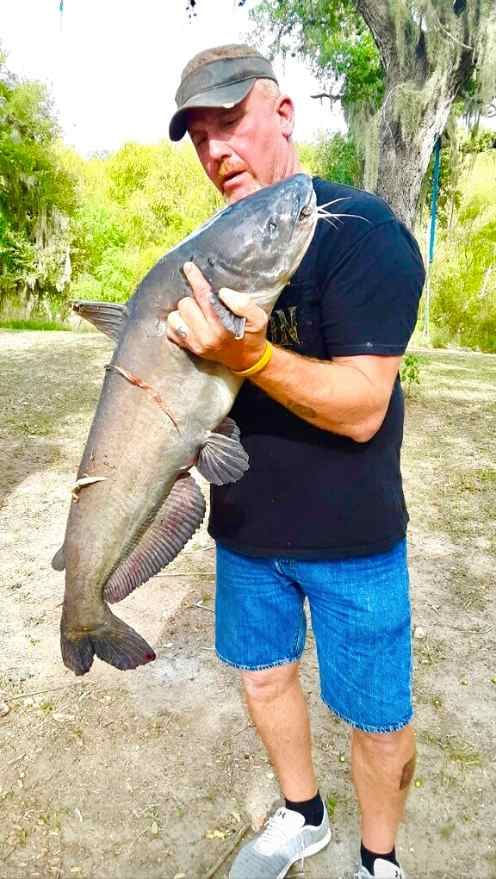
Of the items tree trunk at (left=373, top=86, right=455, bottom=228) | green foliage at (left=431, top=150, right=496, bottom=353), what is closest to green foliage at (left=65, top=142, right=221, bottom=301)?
green foliage at (left=431, top=150, right=496, bottom=353)

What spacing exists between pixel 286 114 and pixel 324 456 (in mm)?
974

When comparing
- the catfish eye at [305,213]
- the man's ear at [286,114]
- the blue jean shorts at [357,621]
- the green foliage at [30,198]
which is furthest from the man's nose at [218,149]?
the green foliage at [30,198]

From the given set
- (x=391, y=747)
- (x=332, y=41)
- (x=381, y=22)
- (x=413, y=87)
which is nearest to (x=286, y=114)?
(x=391, y=747)

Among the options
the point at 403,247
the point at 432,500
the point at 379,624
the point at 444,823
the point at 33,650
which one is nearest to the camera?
the point at 403,247

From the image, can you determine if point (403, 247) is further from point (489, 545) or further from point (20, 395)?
point (20, 395)

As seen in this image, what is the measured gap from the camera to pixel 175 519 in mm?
1813

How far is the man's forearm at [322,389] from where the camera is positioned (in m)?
1.57

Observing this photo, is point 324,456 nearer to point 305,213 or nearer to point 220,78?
point 305,213

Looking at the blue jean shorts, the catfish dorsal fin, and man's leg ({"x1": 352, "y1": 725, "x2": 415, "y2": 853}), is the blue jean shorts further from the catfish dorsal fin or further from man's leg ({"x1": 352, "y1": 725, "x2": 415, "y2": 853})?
the catfish dorsal fin

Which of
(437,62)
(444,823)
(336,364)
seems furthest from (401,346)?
(437,62)

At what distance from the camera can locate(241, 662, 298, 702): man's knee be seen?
2.11m

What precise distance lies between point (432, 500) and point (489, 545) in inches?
36.1

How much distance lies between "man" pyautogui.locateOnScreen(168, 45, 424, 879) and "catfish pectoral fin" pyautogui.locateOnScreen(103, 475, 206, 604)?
7.0 inches

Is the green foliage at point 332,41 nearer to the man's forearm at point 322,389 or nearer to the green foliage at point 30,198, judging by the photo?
the man's forearm at point 322,389
